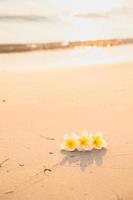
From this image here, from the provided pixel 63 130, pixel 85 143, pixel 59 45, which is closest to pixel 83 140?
pixel 85 143

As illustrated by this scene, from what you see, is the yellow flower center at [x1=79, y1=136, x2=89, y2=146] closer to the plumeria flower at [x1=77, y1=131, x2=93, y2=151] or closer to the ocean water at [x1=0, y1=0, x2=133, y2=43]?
the plumeria flower at [x1=77, y1=131, x2=93, y2=151]

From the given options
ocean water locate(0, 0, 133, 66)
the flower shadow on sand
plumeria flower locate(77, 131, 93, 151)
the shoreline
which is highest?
ocean water locate(0, 0, 133, 66)

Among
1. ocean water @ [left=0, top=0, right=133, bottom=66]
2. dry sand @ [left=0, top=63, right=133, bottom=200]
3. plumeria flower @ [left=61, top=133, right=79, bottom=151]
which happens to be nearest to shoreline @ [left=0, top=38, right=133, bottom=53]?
ocean water @ [left=0, top=0, right=133, bottom=66]

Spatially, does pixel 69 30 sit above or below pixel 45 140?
above

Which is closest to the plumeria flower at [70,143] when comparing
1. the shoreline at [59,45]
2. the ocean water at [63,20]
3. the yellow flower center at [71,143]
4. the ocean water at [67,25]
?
the yellow flower center at [71,143]

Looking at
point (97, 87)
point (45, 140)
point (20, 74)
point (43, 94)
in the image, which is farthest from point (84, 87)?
point (45, 140)

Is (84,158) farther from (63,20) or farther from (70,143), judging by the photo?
(63,20)

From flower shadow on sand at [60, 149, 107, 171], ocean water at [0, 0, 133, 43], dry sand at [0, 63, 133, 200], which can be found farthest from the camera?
ocean water at [0, 0, 133, 43]

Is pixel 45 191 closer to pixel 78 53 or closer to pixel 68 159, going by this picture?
pixel 68 159
